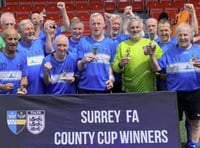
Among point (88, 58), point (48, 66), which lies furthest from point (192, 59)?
point (48, 66)

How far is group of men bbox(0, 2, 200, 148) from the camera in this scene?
16.4ft

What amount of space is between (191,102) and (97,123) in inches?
53.4

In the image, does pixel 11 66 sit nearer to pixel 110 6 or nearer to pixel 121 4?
pixel 110 6

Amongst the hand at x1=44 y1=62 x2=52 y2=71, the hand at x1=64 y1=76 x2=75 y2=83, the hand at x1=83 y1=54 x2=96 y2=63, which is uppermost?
the hand at x1=83 y1=54 x2=96 y2=63

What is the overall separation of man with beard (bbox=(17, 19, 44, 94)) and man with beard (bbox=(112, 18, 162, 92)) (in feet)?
3.04

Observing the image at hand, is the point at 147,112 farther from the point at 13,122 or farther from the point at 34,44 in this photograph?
the point at 34,44

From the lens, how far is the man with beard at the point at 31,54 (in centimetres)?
530

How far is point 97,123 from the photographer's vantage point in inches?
177

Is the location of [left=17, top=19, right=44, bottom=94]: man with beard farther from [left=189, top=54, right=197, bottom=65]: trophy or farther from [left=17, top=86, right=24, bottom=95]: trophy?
[left=189, top=54, right=197, bottom=65]: trophy

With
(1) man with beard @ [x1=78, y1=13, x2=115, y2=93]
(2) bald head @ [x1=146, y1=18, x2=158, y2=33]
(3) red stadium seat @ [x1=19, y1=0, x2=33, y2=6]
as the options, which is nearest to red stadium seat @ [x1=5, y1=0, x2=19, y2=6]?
(3) red stadium seat @ [x1=19, y1=0, x2=33, y2=6]

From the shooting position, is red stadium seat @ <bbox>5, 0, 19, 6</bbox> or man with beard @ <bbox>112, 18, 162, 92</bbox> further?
red stadium seat @ <bbox>5, 0, 19, 6</bbox>

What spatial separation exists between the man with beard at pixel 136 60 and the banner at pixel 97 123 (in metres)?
0.80

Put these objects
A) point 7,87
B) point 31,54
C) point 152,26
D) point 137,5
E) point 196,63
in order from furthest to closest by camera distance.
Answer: point 137,5
point 152,26
point 31,54
point 196,63
point 7,87

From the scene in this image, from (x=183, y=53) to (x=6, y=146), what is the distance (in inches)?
88.4
